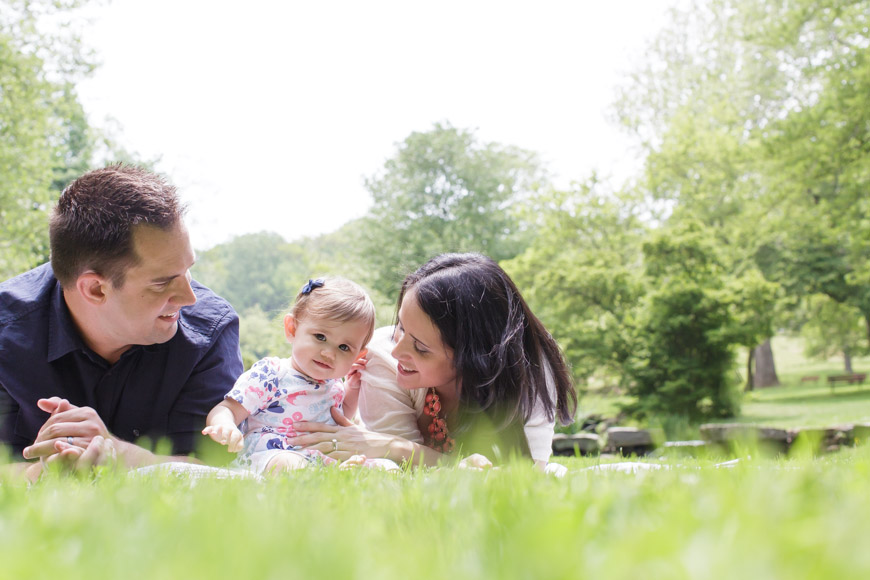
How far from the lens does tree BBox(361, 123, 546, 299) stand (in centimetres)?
→ 4066

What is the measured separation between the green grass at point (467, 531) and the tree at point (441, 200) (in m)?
37.8

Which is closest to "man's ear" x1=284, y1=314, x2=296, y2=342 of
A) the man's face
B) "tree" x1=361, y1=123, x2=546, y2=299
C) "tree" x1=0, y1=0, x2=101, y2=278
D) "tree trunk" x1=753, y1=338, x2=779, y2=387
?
the man's face

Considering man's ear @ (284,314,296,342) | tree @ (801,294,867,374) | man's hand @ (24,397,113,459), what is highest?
man's ear @ (284,314,296,342)

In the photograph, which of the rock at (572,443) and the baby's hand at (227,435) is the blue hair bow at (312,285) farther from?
the rock at (572,443)

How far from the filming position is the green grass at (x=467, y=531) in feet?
3.18

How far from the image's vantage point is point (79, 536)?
52.2 inches

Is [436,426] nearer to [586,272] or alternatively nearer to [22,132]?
[586,272]

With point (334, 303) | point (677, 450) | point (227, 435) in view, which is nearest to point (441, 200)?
point (334, 303)

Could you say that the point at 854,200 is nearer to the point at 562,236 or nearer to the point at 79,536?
the point at 562,236

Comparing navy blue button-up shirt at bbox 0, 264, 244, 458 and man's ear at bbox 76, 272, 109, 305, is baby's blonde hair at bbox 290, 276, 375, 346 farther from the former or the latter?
man's ear at bbox 76, 272, 109, 305

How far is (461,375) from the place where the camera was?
4602 mm

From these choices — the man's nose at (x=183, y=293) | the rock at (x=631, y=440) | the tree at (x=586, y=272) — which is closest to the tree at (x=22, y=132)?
the tree at (x=586, y=272)

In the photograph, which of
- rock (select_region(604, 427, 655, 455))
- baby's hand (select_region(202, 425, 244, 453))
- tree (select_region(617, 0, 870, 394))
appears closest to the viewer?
baby's hand (select_region(202, 425, 244, 453))

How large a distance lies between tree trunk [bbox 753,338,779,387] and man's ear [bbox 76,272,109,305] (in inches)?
1501
